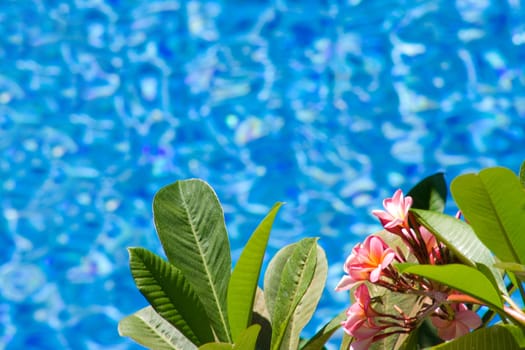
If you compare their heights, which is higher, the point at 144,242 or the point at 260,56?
the point at 260,56

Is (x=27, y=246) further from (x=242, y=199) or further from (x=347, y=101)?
(x=347, y=101)

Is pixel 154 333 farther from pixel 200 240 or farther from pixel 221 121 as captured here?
pixel 221 121

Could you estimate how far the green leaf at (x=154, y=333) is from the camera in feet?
2.17

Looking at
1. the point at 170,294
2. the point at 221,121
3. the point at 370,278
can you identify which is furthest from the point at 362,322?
the point at 221,121

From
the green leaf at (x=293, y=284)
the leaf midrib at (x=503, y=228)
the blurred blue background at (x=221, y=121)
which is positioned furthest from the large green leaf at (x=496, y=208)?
the blurred blue background at (x=221, y=121)

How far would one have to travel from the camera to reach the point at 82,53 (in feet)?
12.7

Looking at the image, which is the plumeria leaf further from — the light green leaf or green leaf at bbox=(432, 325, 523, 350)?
the light green leaf

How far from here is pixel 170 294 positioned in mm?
613

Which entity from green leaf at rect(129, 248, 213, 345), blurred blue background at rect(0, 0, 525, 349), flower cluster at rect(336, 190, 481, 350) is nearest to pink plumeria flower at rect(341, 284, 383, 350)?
flower cluster at rect(336, 190, 481, 350)

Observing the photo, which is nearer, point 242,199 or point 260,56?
point 242,199

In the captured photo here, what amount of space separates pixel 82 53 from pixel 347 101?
1174 millimetres

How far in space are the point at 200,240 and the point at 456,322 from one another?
200 mm

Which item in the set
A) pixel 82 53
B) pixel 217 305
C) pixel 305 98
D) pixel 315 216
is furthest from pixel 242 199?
pixel 217 305

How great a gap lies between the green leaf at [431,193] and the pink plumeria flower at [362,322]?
4.8 inches
